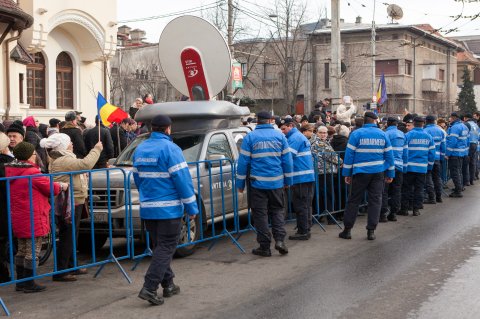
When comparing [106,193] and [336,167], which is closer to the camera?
[106,193]

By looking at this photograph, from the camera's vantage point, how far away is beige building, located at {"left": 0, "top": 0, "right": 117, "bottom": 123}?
24328mm

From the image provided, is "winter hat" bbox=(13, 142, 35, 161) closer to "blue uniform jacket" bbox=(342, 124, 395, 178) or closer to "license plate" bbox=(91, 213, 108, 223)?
"license plate" bbox=(91, 213, 108, 223)

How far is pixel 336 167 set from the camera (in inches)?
481

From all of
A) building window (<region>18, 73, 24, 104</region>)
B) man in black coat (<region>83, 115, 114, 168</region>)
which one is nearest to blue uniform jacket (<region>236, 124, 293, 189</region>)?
man in black coat (<region>83, 115, 114, 168</region>)

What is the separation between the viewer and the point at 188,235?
8.90m

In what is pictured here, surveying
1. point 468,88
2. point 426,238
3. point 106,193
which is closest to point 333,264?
point 426,238

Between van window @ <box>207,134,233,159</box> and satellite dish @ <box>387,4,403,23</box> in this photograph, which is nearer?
van window @ <box>207,134,233,159</box>

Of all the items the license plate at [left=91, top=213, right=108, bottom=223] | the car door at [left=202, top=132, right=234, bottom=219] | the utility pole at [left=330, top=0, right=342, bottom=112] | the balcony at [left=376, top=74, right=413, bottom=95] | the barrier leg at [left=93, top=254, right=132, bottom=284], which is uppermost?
the balcony at [left=376, top=74, right=413, bottom=95]

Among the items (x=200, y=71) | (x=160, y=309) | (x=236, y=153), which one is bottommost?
(x=160, y=309)

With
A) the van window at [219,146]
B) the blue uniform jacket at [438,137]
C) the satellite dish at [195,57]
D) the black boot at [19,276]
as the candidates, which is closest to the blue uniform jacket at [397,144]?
the blue uniform jacket at [438,137]

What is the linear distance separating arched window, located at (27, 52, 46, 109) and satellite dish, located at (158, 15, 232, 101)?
15.7 meters

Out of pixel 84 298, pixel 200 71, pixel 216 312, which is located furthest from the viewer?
pixel 200 71

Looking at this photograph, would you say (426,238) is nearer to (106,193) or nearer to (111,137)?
(106,193)

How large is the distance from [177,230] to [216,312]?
0.95m
